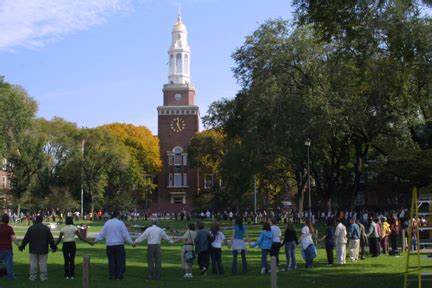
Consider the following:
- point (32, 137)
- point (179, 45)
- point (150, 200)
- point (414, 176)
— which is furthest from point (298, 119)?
point (179, 45)

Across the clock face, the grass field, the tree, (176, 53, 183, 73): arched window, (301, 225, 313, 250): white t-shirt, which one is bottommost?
the grass field

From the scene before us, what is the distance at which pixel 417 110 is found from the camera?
35438 millimetres

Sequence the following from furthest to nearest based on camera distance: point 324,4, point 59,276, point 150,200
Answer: point 150,200, point 324,4, point 59,276

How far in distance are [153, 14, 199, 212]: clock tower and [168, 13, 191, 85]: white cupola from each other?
18.6 feet

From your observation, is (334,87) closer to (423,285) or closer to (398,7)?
(398,7)

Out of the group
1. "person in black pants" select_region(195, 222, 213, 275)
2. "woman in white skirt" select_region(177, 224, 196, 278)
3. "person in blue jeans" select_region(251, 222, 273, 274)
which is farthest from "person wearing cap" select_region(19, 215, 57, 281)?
"person in blue jeans" select_region(251, 222, 273, 274)

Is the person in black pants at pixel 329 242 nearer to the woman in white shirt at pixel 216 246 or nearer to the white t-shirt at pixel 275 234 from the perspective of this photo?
the white t-shirt at pixel 275 234

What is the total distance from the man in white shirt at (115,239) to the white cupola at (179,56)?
322 feet

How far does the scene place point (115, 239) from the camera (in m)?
16.4

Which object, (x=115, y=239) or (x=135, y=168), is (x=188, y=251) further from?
(x=135, y=168)

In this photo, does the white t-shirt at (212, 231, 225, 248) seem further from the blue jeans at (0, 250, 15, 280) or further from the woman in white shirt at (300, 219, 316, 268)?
the blue jeans at (0, 250, 15, 280)

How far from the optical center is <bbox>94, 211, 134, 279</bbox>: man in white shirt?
53.8 feet

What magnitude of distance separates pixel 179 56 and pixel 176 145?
1886 cm

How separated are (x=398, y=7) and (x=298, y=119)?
1667 centimetres
